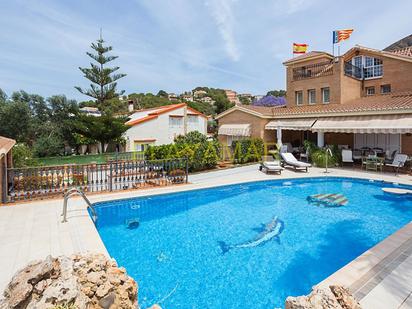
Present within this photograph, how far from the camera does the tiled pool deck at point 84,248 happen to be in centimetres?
517

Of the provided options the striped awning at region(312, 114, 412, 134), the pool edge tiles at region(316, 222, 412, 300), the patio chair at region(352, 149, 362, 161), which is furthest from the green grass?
the pool edge tiles at region(316, 222, 412, 300)

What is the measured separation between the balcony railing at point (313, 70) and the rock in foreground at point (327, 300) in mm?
27345

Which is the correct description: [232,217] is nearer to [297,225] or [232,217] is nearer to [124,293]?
[297,225]

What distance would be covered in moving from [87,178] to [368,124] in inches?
779

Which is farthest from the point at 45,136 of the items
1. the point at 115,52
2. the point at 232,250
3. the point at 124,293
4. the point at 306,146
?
the point at 124,293

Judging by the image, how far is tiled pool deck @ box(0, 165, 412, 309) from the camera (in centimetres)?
517

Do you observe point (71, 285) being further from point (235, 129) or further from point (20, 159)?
point (235, 129)

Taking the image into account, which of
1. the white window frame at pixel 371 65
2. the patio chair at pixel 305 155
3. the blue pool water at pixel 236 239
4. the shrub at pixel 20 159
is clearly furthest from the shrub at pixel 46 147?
the white window frame at pixel 371 65

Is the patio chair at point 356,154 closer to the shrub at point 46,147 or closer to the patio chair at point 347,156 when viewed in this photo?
the patio chair at point 347,156

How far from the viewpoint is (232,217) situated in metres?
11.9

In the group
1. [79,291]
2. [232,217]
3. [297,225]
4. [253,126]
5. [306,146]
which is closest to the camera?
[79,291]

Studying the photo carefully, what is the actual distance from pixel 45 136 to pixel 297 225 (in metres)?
37.2

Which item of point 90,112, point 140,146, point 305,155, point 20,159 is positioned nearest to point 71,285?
point 20,159

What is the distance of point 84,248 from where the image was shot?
7.43 m
